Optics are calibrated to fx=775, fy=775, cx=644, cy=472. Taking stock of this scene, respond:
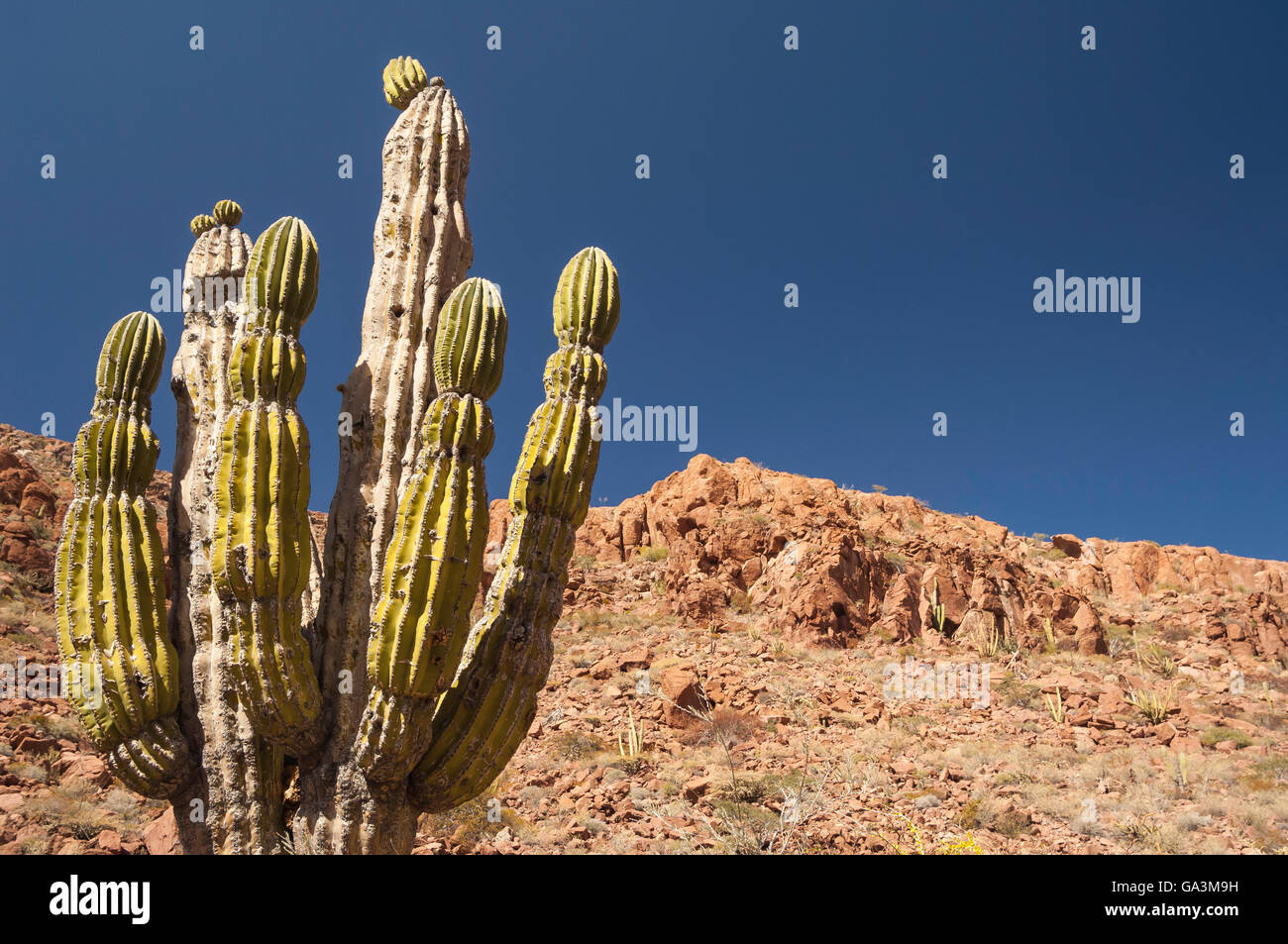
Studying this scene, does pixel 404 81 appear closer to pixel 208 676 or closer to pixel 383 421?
pixel 383 421

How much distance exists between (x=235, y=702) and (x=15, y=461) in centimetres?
1527

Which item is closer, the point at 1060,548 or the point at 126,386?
the point at 126,386

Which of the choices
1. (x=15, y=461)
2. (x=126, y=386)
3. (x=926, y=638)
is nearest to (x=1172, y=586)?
(x=926, y=638)

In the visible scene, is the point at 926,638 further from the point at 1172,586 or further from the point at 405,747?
the point at 405,747

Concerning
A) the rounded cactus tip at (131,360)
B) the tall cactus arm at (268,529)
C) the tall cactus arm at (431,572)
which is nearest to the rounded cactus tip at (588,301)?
the tall cactus arm at (431,572)

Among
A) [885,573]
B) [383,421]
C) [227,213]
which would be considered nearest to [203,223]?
[227,213]

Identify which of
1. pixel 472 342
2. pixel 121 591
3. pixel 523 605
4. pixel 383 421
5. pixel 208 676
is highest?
pixel 472 342

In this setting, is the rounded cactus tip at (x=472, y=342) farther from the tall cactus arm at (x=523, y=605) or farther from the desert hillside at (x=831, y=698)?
the desert hillside at (x=831, y=698)

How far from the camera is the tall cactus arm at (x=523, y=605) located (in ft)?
15.7

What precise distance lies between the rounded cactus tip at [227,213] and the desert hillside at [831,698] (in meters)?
5.70

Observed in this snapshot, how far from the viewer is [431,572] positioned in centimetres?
434

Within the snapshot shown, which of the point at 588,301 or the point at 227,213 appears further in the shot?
the point at 227,213

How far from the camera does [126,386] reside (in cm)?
512

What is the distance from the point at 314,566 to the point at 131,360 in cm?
180
